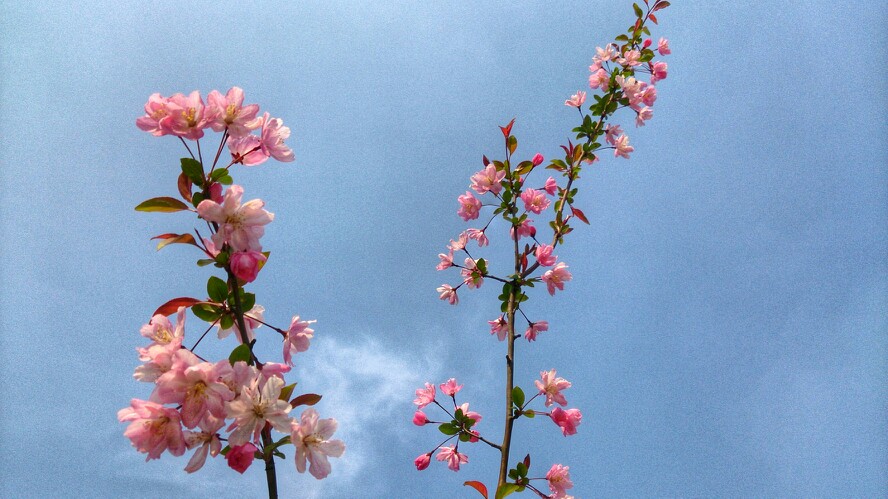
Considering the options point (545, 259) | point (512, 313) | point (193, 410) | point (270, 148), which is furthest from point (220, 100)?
point (545, 259)

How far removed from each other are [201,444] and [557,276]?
2602 mm

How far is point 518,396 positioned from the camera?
2.72m

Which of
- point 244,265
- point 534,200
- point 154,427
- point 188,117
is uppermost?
point 534,200

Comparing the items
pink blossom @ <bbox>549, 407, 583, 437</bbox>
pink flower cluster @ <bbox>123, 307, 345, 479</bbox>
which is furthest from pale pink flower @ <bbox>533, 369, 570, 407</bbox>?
pink flower cluster @ <bbox>123, 307, 345, 479</bbox>

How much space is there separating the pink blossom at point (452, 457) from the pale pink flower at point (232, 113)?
2.50m

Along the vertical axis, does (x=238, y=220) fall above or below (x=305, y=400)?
above

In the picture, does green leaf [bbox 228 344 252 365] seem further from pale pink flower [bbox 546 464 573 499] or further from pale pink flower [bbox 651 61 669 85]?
pale pink flower [bbox 651 61 669 85]

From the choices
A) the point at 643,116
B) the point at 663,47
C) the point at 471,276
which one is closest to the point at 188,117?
the point at 471,276

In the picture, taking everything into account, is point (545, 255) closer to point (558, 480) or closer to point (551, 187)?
point (551, 187)

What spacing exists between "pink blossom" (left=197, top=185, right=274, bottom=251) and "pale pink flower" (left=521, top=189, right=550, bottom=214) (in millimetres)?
2445

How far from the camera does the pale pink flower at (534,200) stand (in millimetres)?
3582

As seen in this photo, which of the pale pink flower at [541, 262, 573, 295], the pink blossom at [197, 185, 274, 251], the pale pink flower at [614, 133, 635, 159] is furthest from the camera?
→ the pale pink flower at [614, 133, 635, 159]

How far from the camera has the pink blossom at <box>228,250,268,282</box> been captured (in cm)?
137

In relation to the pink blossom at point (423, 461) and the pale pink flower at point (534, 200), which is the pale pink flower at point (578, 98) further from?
the pink blossom at point (423, 461)
